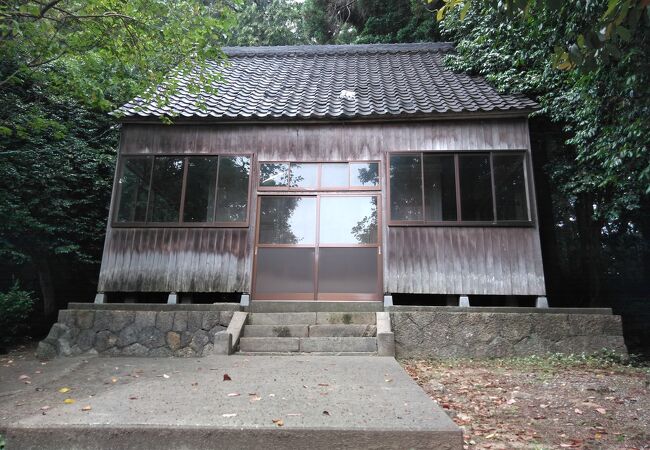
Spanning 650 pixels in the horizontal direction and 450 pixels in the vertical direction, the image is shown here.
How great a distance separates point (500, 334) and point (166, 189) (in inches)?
255

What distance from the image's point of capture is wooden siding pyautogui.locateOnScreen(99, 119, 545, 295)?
22.3ft

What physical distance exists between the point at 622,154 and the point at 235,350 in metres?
6.32

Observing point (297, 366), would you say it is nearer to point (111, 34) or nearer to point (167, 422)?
point (167, 422)

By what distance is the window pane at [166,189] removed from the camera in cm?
730

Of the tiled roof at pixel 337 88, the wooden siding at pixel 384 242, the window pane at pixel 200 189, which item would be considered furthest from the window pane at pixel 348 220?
the window pane at pixel 200 189

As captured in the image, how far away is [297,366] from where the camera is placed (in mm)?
4555

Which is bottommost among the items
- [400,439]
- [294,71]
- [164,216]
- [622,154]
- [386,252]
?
[400,439]

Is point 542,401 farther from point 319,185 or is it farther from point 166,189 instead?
point 166,189

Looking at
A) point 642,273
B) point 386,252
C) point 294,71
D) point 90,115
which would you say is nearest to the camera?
point 386,252

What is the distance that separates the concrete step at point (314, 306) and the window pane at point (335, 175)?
7.44ft

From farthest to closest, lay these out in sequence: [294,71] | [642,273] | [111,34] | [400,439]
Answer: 1. [642,273]
2. [294,71]
3. [111,34]
4. [400,439]

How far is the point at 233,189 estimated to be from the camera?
293 inches

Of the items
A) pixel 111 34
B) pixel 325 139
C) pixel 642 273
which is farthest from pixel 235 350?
pixel 642 273

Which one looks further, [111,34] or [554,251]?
[554,251]
